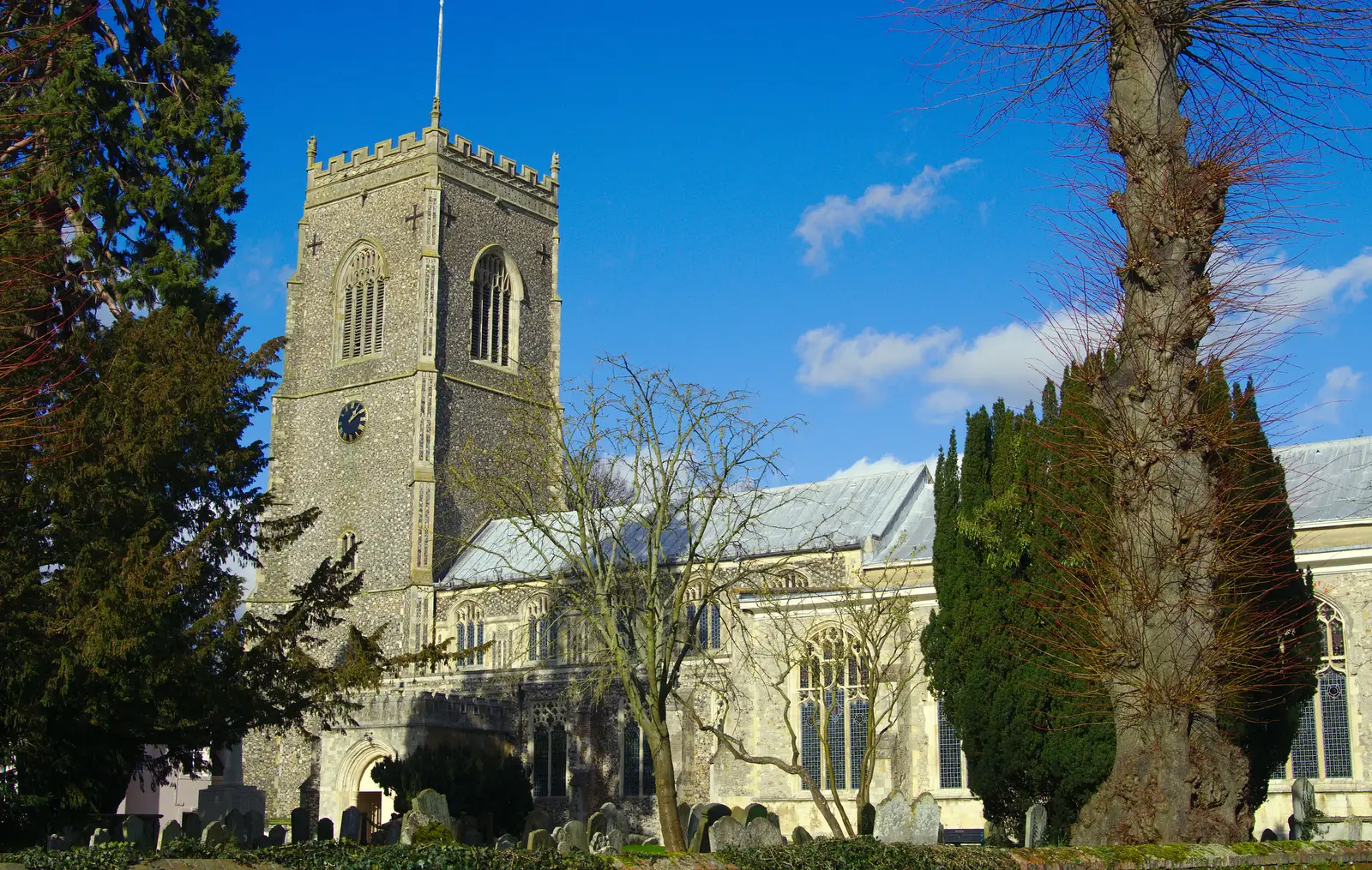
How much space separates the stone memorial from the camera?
17.9 meters

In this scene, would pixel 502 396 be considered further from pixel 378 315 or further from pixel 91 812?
pixel 91 812

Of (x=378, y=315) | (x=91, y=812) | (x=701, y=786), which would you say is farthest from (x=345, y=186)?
(x=91, y=812)

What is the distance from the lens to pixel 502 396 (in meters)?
39.6

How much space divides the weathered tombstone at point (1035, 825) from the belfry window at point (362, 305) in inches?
1091

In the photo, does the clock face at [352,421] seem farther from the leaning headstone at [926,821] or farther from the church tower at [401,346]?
the leaning headstone at [926,821]

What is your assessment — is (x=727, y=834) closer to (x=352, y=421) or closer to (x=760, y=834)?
(x=760, y=834)

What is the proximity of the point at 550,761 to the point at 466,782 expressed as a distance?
668 cm

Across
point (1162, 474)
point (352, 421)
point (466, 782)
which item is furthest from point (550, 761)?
point (1162, 474)

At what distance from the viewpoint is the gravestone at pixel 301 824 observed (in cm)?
1789

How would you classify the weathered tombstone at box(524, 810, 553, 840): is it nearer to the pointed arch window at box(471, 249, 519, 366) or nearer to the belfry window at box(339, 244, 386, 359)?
the pointed arch window at box(471, 249, 519, 366)

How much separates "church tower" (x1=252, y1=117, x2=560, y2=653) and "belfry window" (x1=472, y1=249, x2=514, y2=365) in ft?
0.15

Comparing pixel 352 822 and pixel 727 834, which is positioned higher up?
pixel 727 834

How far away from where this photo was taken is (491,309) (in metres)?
40.5

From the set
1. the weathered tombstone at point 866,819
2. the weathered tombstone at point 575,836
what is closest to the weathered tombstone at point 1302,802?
the weathered tombstone at point 866,819
